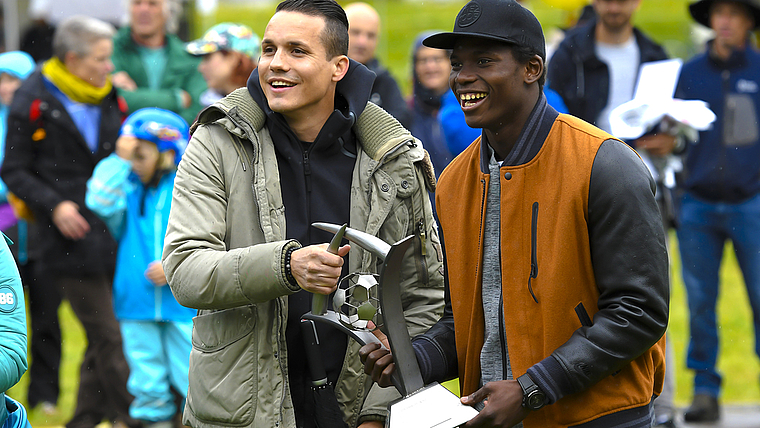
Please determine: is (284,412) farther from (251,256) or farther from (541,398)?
(541,398)

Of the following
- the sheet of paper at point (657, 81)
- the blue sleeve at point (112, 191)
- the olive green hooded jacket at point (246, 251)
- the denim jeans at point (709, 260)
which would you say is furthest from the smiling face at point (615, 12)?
the blue sleeve at point (112, 191)

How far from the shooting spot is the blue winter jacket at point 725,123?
19.8ft

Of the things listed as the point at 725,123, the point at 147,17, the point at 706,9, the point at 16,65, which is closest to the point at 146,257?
the point at 147,17

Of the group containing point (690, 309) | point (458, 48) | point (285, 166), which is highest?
point (458, 48)

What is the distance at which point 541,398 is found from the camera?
2.49 meters

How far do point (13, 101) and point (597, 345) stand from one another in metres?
4.54

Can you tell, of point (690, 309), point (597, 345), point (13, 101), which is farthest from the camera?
point (690, 309)

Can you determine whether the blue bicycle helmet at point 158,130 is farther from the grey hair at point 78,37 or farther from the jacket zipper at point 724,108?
the jacket zipper at point 724,108

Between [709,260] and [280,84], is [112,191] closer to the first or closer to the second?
[280,84]

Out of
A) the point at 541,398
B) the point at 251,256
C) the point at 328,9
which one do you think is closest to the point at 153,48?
the point at 328,9

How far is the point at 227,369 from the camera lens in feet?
9.70

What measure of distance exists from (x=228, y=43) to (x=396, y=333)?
380 cm

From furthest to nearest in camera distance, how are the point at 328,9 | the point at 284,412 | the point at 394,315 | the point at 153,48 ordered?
the point at 153,48
the point at 328,9
the point at 284,412
the point at 394,315

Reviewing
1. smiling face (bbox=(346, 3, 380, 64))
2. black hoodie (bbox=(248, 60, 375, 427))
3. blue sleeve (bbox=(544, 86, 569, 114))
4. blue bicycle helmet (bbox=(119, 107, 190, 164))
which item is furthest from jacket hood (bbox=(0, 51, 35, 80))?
black hoodie (bbox=(248, 60, 375, 427))
